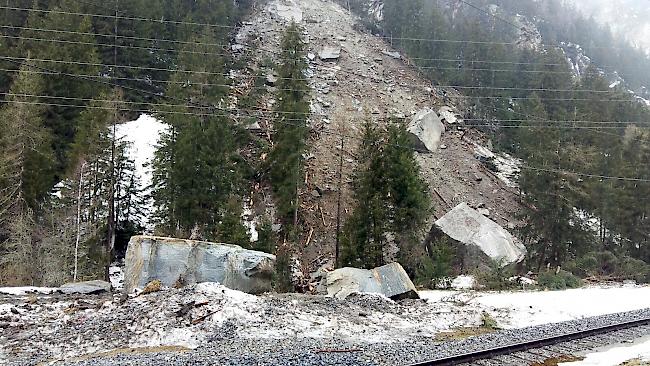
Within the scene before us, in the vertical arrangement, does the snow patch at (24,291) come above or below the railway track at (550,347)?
below

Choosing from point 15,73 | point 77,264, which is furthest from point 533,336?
point 15,73

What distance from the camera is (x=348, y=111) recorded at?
51.4 meters

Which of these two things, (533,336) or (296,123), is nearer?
(533,336)

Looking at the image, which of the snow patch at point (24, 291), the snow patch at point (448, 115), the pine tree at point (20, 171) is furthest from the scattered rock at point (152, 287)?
the snow patch at point (448, 115)

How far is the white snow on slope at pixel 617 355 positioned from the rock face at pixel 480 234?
20.4 meters

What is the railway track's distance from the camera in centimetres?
984

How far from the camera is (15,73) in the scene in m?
33.2

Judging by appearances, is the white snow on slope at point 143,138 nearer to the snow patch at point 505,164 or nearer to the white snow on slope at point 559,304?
the white snow on slope at point 559,304

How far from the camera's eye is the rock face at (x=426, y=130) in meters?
47.9

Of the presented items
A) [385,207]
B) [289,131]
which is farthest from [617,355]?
[289,131]

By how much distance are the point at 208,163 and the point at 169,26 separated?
21.9m

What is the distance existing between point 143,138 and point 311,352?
34736 millimetres

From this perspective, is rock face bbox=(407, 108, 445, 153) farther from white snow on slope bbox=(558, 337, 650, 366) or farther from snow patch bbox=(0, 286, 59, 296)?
white snow on slope bbox=(558, 337, 650, 366)

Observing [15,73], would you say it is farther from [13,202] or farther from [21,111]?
[13,202]
